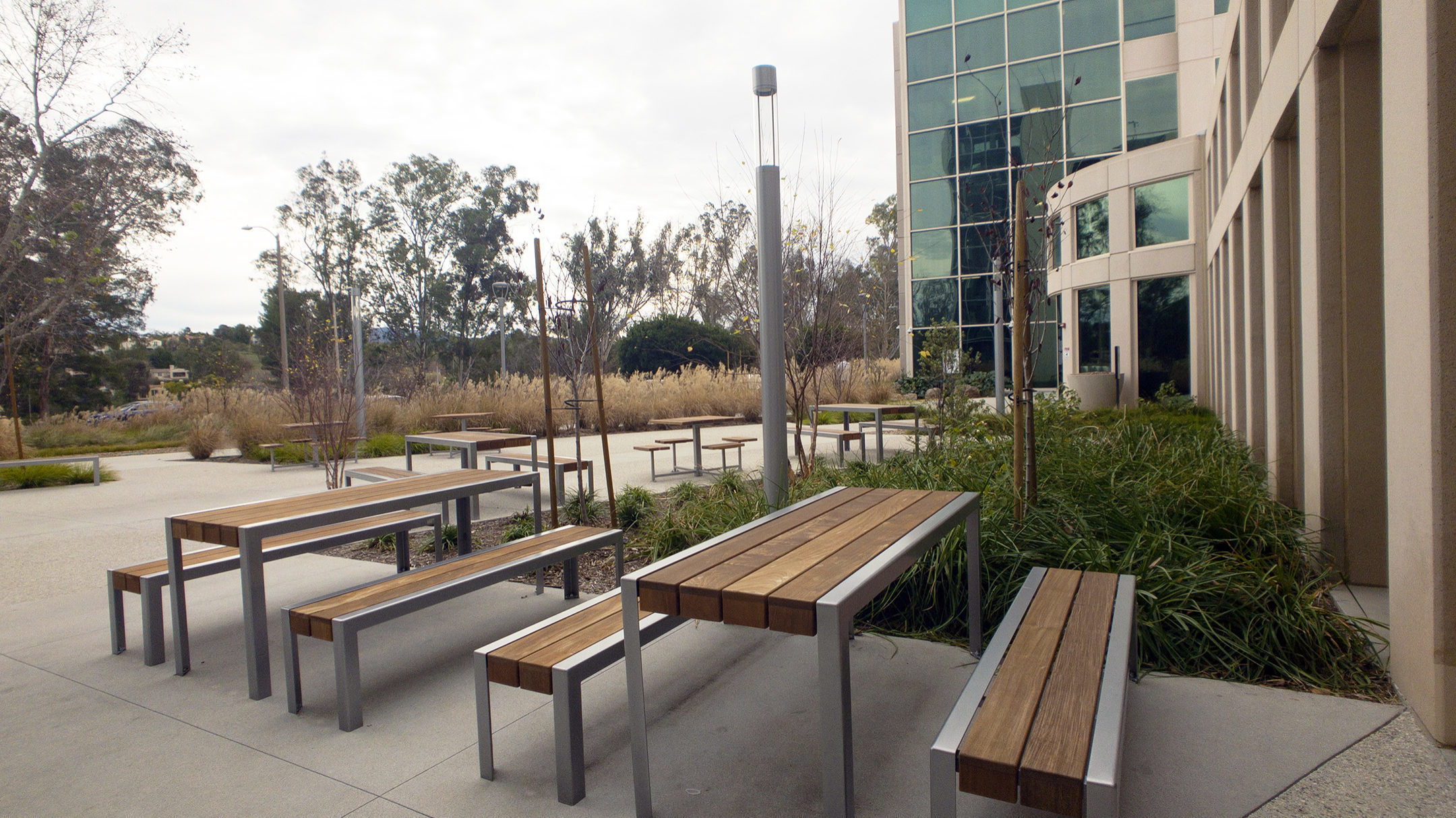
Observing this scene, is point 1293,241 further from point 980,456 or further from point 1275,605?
point 1275,605

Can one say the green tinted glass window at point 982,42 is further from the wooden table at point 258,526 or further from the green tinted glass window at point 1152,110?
the wooden table at point 258,526

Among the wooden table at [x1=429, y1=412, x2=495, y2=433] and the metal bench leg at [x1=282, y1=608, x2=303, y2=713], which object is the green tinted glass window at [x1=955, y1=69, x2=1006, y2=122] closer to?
the wooden table at [x1=429, y1=412, x2=495, y2=433]

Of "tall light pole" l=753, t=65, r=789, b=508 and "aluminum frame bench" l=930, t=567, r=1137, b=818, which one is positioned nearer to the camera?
"aluminum frame bench" l=930, t=567, r=1137, b=818

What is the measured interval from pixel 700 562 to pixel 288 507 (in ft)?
7.15

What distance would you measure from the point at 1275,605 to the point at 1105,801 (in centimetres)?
228

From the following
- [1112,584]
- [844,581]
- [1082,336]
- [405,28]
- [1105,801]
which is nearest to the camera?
[1105,801]

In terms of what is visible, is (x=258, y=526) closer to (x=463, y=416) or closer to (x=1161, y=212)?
(x=463, y=416)

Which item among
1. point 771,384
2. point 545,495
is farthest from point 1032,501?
point 545,495

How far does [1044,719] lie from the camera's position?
1.68m

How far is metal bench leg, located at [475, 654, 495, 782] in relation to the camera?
7.55 feet

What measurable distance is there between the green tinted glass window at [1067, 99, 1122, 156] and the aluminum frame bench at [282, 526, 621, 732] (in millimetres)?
20919

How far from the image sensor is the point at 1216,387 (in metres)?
10.8

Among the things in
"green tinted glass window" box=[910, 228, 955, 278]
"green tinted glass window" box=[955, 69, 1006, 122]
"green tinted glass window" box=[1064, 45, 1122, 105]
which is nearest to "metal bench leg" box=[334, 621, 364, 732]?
"green tinted glass window" box=[910, 228, 955, 278]

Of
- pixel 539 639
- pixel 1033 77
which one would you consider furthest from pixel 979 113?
pixel 539 639
